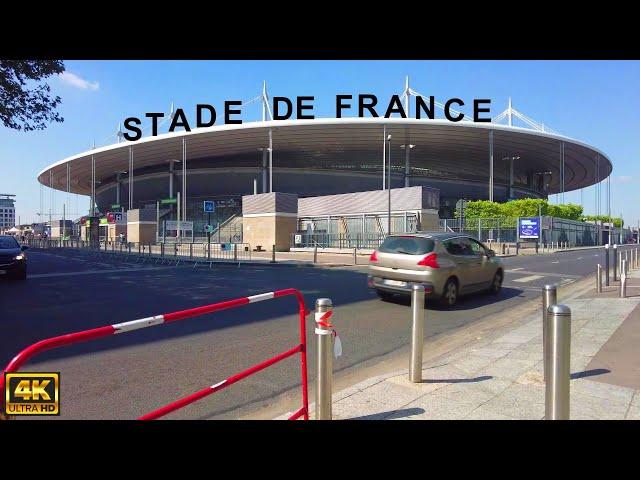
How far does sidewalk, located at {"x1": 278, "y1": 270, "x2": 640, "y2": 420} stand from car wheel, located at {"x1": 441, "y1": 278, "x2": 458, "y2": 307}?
8.38 feet

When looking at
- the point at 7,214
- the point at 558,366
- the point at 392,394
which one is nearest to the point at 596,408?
the point at 558,366

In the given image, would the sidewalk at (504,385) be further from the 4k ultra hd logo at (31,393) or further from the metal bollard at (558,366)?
the 4k ultra hd logo at (31,393)

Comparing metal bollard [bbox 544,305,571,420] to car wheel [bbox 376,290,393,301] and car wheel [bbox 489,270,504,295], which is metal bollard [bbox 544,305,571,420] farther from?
car wheel [bbox 489,270,504,295]

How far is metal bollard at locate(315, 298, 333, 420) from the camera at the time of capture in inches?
138

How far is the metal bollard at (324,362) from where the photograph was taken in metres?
3.52

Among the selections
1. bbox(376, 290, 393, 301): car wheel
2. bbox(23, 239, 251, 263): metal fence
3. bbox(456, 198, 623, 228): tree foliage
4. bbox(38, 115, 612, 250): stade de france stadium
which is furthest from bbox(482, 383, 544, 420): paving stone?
bbox(456, 198, 623, 228): tree foliage

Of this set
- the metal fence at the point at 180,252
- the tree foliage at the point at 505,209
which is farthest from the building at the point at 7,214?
the tree foliage at the point at 505,209

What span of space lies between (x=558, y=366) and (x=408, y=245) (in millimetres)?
6390

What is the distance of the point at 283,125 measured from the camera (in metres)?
50.0

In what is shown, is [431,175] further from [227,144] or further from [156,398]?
[156,398]

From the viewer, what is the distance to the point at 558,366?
3.36 metres

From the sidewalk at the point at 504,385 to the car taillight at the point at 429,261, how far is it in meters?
2.43
